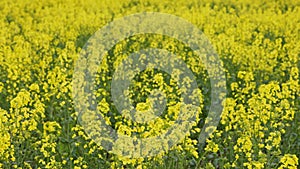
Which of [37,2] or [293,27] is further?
[37,2]

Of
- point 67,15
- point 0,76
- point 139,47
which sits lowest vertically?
point 0,76

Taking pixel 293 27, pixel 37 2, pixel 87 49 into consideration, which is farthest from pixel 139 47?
pixel 37 2

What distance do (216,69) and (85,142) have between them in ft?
6.81

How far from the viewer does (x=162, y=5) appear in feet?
42.5

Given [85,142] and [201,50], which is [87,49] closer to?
[201,50]

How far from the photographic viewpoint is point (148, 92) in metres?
6.34

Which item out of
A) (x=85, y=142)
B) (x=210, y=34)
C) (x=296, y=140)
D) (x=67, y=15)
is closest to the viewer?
(x=85, y=142)

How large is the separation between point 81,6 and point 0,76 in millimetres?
6077

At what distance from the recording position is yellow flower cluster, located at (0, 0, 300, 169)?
14.6 ft

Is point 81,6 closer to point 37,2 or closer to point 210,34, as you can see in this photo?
point 37,2

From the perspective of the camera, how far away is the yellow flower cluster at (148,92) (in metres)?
4.44

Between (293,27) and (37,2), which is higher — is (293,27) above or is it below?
below

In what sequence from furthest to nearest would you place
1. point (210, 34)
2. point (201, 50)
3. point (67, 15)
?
point (67, 15) < point (210, 34) < point (201, 50)

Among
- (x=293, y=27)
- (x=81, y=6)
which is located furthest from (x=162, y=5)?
(x=293, y=27)
